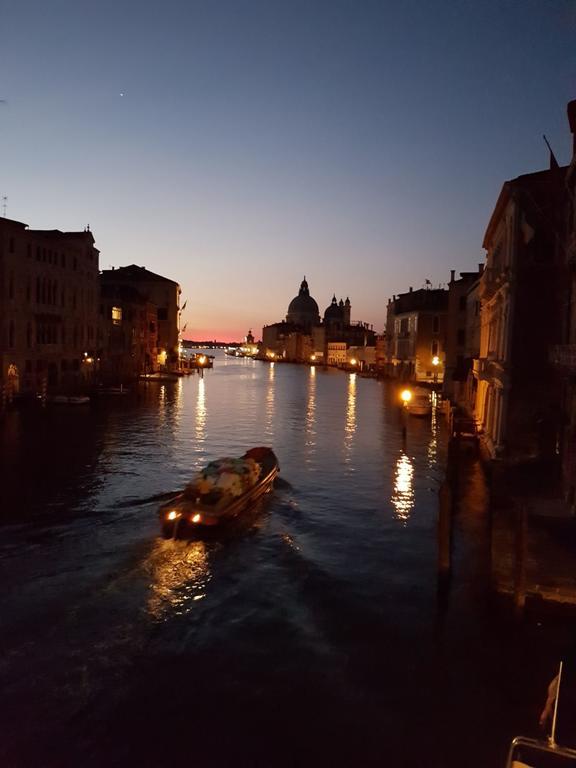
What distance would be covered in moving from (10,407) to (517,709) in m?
47.3

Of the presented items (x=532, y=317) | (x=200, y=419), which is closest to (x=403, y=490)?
(x=532, y=317)

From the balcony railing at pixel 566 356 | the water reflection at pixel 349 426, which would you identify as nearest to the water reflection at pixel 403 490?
the water reflection at pixel 349 426

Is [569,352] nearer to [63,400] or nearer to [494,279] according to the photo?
[494,279]

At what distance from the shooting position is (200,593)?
1650 cm

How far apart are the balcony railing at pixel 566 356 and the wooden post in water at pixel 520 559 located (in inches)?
256

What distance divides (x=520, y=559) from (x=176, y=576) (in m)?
9.48

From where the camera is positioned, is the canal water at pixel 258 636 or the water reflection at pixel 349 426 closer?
the canal water at pixel 258 636

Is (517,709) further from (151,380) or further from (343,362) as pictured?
(343,362)

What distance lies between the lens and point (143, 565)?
18.2m

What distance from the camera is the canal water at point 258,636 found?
10.9 metres

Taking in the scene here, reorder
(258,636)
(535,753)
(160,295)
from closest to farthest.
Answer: (535,753)
(258,636)
(160,295)

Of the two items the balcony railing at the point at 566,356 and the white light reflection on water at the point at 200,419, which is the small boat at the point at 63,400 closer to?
the white light reflection on water at the point at 200,419

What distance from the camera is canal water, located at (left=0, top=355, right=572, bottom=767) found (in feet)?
35.7

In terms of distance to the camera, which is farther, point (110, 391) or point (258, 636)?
point (110, 391)
